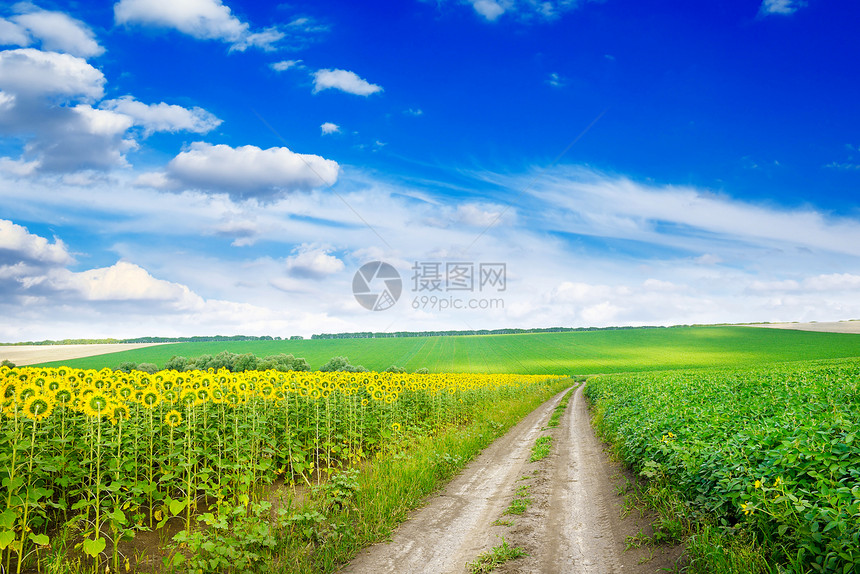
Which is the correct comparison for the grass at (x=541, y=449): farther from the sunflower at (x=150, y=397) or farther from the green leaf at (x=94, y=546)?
the green leaf at (x=94, y=546)

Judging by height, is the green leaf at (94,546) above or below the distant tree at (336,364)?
above

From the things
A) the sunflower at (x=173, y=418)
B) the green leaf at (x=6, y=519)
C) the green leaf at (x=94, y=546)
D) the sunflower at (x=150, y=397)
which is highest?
the sunflower at (x=150, y=397)

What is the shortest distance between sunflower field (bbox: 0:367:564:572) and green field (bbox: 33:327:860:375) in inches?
2008

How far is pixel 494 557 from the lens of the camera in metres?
5.84

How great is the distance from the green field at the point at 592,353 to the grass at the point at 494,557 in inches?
2172

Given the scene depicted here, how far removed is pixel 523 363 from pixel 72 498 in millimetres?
77732

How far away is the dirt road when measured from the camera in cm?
579

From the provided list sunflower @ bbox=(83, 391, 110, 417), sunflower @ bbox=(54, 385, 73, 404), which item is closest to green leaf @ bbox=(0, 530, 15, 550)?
sunflower @ bbox=(83, 391, 110, 417)

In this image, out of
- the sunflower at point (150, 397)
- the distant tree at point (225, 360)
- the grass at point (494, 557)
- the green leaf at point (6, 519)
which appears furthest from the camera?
the distant tree at point (225, 360)

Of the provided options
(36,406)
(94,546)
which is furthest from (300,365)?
(94,546)

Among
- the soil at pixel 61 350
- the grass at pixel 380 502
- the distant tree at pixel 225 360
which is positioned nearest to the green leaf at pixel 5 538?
the grass at pixel 380 502

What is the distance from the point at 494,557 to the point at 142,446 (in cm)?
522

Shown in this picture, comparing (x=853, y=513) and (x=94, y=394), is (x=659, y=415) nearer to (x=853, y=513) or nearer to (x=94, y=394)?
(x=853, y=513)

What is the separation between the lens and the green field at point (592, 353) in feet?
232
